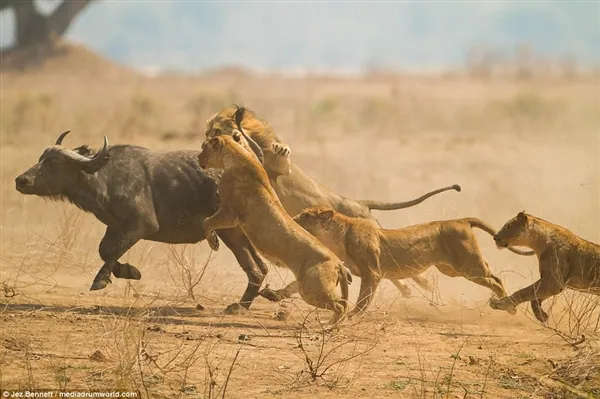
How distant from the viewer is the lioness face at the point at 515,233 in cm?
1171

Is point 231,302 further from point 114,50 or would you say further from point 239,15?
point 239,15

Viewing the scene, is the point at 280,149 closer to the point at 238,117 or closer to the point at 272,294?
the point at 238,117

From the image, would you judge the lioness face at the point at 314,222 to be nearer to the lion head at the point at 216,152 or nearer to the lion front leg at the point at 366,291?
the lion front leg at the point at 366,291

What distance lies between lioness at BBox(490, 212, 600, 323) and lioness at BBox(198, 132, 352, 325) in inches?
63.1

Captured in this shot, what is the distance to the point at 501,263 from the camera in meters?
17.0

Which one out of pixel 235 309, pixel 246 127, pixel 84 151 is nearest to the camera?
pixel 235 309

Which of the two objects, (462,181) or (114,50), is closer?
(462,181)

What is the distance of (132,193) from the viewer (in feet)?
39.8

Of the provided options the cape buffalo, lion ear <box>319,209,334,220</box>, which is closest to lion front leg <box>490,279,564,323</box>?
lion ear <box>319,209,334,220</box>

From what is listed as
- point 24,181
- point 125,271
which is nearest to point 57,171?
point 24,181

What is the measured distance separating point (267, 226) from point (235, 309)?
128cm

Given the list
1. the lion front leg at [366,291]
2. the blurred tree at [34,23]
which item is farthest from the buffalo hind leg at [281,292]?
the blurred tree at [34,23]

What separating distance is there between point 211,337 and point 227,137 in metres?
2.07

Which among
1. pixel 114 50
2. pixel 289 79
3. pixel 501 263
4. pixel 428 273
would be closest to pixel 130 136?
pixel 501 263
